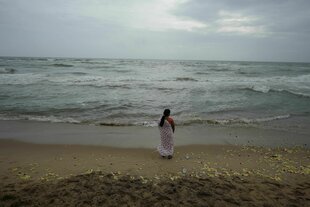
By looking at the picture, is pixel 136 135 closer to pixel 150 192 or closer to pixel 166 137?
pixel 166 137

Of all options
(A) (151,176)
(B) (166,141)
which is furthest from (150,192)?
(B) (166,141)

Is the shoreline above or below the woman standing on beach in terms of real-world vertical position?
below

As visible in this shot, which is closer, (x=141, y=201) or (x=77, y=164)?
(x=141, y=201)

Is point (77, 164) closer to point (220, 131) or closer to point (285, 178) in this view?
point (285, 178)

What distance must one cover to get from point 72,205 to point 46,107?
10128mm

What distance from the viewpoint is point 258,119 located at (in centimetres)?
1180

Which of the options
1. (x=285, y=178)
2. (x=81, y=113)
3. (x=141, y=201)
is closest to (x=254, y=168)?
(x=285, y=178)

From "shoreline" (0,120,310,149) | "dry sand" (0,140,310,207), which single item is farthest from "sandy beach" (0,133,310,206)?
"shoreline" (0,120,310,149)

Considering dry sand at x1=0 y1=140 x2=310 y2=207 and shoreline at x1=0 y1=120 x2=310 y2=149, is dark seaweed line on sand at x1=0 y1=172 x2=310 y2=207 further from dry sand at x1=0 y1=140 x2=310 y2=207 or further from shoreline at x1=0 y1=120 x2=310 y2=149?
shoreline at x1=0 y1=120 x2=310 y2=149

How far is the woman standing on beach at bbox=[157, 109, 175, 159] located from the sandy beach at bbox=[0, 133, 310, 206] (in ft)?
0.82

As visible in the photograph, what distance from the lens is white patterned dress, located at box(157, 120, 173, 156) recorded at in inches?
265

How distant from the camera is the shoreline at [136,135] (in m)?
8.09

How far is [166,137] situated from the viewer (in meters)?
6.80

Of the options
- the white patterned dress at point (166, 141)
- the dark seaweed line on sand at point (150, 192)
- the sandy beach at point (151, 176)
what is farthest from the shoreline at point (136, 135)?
the dark seaweed line on sand at point (150, 192)
